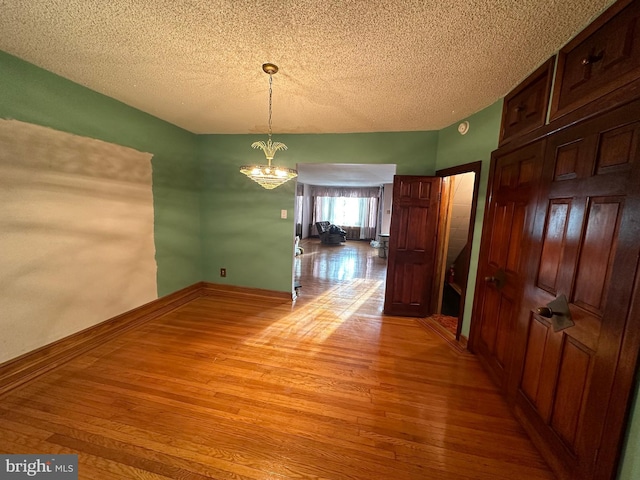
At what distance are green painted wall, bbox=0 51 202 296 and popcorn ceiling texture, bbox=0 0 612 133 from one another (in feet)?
0.45

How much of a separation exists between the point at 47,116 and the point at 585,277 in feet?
12.4

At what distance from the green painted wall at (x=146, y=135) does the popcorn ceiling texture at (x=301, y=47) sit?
14cm

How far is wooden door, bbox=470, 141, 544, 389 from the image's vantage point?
5.67 feet

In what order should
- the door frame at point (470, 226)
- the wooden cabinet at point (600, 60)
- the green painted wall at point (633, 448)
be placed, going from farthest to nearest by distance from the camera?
1. the door frame at point (470, 226)
2. the wooden cabinet at point (600, 60)
3. the green painted wall at point (633, 448)

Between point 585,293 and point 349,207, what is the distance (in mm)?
9689

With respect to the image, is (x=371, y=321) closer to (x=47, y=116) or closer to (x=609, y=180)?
(x=609, y=180)

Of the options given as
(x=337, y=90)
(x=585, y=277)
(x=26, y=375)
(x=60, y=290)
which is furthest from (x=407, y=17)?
(x=26, y=375)

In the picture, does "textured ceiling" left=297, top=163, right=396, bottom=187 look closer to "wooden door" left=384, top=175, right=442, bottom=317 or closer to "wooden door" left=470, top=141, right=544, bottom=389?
"wooden door" left=384, top=175, right=442, bottom=317

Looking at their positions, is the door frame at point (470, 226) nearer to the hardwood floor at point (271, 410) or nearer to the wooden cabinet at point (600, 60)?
the hardwood floor at point (271, 410)

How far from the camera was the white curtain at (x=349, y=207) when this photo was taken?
33.8 feet

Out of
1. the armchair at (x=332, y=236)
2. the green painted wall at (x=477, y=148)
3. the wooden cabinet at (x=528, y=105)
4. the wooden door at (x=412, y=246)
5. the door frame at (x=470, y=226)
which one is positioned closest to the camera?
the wooden cabinet at (x=528, y=105)

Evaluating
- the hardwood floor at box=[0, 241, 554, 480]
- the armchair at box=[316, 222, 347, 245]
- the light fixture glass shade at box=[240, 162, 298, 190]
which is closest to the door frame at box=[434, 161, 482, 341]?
the hardwood floor at box=[0, 241, 554, 480]

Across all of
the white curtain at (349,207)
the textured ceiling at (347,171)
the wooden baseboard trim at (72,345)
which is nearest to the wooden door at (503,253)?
the textured ceiling at (347,171)

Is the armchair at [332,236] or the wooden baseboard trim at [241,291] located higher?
the armchair at [332,236]
